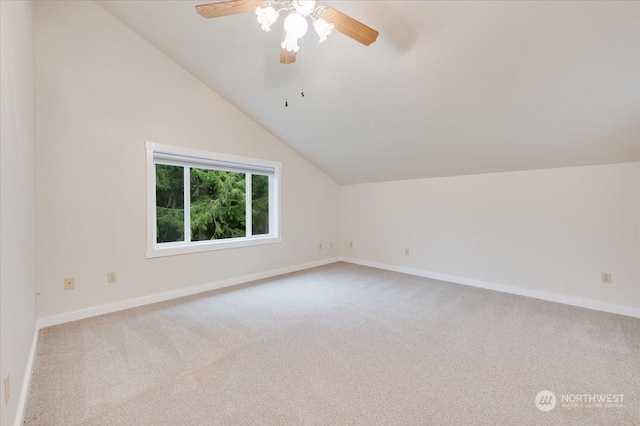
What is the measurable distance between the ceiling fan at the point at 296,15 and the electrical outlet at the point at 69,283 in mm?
2645

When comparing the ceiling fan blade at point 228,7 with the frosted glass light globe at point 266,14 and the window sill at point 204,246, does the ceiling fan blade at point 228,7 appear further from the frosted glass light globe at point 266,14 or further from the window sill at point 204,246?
the window sill at point 204,246

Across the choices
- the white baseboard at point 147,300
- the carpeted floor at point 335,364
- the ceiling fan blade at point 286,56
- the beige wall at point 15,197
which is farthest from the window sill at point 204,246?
the ceiling fan blade at point 286,56

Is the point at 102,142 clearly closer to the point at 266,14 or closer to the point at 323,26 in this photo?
the point at 266,14

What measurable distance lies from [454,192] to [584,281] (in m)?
1.75

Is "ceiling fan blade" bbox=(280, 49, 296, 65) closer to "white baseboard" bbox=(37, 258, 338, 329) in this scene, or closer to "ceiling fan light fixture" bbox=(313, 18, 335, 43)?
"ceiling fan light fixture" bbox=(313, 18, 335, 43)

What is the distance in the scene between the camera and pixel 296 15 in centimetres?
163

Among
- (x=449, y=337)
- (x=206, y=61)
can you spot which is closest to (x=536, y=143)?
(x=449, y=337)

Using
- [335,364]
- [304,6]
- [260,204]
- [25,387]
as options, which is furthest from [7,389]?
[260,204]

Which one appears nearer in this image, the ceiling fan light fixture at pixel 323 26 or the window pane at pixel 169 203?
the ceiling fan light fixture at pixel 323 26

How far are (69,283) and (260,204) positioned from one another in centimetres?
244

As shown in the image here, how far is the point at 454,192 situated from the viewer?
13.7 ft

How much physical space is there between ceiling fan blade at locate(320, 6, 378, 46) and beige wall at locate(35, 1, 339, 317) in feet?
7.80

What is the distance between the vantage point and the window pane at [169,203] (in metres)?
3.42

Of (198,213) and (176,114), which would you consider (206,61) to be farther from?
(198,213)
